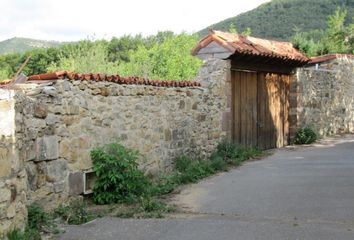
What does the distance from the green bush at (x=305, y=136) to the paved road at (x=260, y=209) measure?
4015 mm

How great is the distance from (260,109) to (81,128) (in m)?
7.15

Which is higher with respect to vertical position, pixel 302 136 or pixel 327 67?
pixel 327 67

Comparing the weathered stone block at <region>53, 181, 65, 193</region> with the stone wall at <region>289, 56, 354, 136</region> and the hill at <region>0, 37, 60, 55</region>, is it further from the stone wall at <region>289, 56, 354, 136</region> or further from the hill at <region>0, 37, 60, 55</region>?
the hill at <region>0, 37, 60, 55</region>

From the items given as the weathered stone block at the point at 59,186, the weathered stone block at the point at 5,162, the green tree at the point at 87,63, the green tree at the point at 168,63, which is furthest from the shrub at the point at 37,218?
the green tree at the point at 87,63

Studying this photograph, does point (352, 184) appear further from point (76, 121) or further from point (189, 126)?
point (76, 121)

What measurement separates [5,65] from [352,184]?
92.5 ft

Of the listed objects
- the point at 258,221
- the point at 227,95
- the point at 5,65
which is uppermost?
the point at 5,65

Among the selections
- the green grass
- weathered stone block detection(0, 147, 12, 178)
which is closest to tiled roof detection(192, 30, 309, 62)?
the green grass

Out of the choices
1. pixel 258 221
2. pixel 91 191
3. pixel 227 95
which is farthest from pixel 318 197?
pixel 227 95

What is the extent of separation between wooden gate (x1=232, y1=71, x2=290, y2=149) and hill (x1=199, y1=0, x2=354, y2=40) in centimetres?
A: 2250

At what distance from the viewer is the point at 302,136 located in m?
14.3

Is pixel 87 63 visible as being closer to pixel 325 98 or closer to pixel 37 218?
pixel 325 98

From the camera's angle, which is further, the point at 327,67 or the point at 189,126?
the point at 327,67

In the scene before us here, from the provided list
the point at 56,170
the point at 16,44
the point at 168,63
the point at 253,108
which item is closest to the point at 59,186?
the point at 56,170
